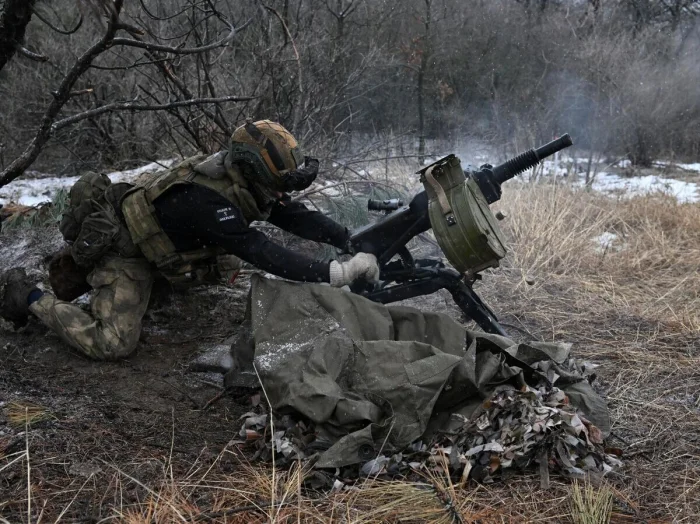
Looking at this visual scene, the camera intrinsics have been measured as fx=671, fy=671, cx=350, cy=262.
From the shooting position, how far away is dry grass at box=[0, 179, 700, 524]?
2.44 metres

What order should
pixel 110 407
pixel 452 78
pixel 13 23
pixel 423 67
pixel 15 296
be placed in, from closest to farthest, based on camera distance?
pixel 13 23
pixel 110 407
pixel 15 296
pixel 423 67
pixel 452 78

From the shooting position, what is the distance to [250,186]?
3.71 m

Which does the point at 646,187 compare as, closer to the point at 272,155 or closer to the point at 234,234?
the point at 272,155

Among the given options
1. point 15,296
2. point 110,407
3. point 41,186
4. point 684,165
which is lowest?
point 684,165

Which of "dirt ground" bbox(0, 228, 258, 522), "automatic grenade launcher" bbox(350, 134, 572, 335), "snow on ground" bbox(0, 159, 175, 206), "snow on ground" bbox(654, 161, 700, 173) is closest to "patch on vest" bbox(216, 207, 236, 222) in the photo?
"automatic grenade launcher" bbox(350, 134, 572, 335)

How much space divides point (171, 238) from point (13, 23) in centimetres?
146

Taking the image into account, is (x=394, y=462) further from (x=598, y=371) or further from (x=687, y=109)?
(x=687, y=109)

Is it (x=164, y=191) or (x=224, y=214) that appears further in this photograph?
(x=164, y=191)

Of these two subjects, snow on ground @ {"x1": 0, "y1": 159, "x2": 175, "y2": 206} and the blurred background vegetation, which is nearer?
snow on ground @ {"x1": 0, "y1": 159, "x2": 175, "y2": 206}

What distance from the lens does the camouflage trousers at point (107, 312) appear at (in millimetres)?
3766

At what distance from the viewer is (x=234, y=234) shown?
11.7 ft

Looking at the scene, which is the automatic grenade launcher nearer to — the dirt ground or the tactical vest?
the tactical vest

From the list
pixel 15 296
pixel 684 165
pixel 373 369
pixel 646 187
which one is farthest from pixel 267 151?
pixel 684 165

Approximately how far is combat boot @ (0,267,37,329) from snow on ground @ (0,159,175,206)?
3.82 metres
